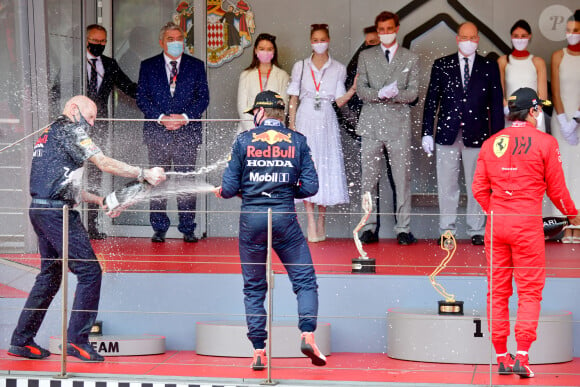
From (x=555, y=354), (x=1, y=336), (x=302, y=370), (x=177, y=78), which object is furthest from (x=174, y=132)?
(x=555, y=354)

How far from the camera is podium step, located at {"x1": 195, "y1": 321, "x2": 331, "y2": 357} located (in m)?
6.23

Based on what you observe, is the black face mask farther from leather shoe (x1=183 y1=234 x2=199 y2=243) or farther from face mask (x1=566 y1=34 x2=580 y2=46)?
face mask (x1=566 y1=34 x2=580 y2=46)

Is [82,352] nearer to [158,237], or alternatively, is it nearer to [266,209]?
[266,209]

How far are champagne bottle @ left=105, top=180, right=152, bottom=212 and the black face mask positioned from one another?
1.74m

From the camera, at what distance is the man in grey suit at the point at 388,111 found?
8.30 metres

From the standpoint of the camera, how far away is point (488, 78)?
26.9ft

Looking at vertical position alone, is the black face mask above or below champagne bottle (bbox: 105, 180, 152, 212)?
above

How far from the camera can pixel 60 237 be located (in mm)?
6000

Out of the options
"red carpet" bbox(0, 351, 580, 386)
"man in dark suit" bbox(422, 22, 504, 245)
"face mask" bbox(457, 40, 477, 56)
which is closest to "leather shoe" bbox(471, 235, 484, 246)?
"man in dark suit" bbox(422, 22, 504, 245)

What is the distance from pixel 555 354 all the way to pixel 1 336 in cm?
314

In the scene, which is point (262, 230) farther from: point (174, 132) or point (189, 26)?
point (189, 26)

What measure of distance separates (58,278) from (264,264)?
3.94 ft

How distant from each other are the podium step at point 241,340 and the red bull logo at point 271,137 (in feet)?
3.72

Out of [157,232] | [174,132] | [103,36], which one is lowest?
[157,232]
